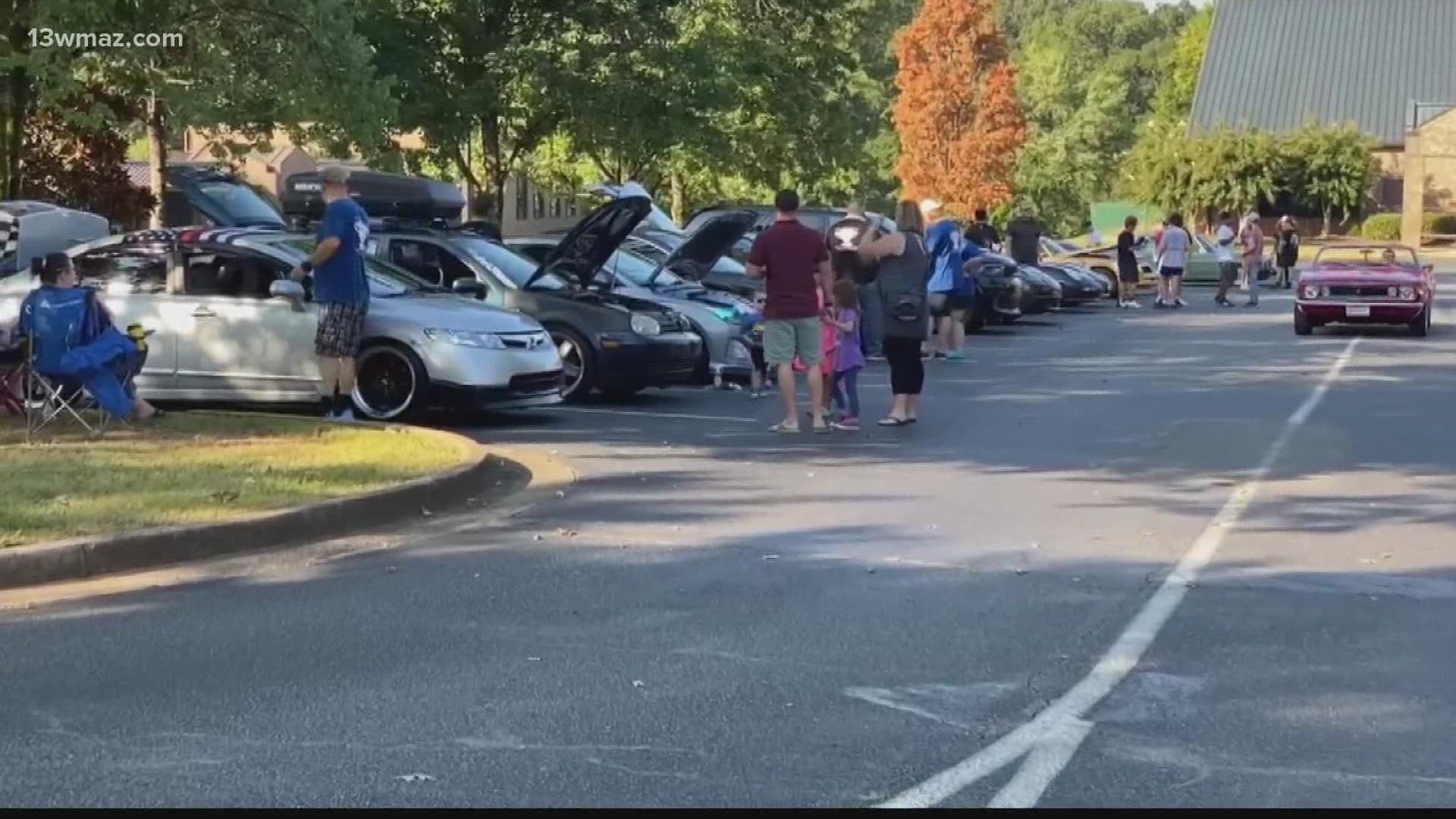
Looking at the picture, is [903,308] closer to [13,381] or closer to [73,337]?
[73,337]

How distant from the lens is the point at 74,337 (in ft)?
40.4

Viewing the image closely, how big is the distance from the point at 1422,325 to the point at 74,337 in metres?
19.3

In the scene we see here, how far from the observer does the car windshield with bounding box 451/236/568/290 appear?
16.6 m

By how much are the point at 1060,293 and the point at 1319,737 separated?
24.1 meters

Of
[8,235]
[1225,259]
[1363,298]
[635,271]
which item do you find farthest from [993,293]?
[8,235]

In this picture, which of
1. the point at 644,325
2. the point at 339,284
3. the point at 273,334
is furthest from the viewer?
the point at 644,325

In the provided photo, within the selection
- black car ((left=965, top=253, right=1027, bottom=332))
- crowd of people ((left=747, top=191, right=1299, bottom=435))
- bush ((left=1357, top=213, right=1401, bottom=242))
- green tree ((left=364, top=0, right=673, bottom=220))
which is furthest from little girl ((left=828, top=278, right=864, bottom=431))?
bush ((left=1357, top=213, right=1401, bottom=242))

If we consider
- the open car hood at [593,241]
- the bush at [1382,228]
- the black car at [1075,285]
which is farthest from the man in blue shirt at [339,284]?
the bush at [1382,228]

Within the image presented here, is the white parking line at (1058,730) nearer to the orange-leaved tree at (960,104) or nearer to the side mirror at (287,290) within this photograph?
the side mirror at (287,290)

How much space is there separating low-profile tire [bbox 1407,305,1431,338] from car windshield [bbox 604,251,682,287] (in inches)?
449

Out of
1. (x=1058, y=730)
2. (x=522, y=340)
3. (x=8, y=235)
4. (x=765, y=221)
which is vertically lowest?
(x=1058, y=730)

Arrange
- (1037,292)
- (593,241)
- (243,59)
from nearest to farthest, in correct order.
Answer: (593,241) → (243,59) → (1037,292)

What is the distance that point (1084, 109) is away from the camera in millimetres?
74562

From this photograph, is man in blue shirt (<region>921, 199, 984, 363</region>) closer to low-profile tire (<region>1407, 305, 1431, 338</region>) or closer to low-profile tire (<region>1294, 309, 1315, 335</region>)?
low-profile tire (<region>1294, 309, 1315, 335</region>)
